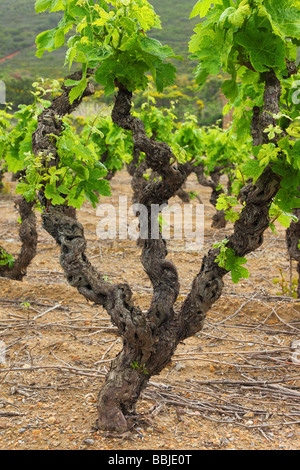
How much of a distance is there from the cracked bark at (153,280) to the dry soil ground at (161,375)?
25cm

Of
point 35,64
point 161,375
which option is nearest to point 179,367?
point 161,375

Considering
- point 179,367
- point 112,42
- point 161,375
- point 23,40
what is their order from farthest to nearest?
point 23,40 → point 179,367 → point 161,375 → point 112,42

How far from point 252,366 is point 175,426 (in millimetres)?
1037

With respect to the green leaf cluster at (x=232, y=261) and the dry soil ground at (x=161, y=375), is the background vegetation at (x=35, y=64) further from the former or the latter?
the green leaf cluster at (x=232, y=261)

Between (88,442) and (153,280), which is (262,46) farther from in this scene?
(88,442)

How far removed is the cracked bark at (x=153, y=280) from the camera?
2.35 metres

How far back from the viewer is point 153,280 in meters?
2.64

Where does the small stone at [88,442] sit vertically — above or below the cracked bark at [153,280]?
below

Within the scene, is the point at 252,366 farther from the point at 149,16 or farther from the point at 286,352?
the point at 149,16

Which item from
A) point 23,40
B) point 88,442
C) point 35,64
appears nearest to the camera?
point 88,442

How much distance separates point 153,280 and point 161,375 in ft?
3.17

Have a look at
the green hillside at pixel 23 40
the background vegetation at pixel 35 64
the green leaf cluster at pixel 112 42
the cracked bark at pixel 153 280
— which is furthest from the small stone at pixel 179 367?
the green hillside at pixel 23 40

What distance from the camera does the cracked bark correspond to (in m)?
2.35

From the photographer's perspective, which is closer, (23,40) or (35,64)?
(23,40)
